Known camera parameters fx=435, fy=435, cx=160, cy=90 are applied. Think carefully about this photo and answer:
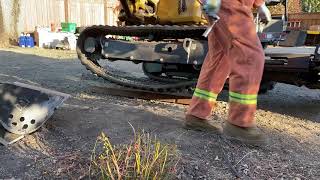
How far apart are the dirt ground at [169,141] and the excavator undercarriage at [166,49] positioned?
0.47 m

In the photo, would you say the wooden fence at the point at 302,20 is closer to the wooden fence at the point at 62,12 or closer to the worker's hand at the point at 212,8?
the worker's hand at the point at 212,8

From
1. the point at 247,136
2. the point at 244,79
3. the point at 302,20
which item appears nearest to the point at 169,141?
the point at 247,136

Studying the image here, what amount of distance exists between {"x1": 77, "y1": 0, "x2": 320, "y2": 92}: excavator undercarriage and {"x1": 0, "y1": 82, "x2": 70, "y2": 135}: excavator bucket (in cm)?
210

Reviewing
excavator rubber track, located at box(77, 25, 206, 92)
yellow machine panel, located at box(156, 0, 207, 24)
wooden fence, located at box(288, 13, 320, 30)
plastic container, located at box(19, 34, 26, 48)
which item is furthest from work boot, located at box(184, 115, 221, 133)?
plastic container, located at box(19, 34, 26, 48)

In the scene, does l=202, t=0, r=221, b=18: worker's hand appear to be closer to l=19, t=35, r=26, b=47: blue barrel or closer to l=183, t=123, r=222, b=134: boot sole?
l=183, t=123, r=222, b=134: boot sole

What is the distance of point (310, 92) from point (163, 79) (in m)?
2.53

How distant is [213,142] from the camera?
3.54 meters

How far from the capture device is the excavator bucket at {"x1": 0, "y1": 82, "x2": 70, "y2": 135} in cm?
358

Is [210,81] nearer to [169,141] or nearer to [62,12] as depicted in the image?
[169,141]

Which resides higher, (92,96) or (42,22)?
(42,22)

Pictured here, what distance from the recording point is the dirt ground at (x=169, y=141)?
291cm

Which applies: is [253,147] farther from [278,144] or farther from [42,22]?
[42,22]

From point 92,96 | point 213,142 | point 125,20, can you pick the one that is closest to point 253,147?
point 213,142

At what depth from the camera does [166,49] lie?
5578 mm
